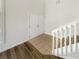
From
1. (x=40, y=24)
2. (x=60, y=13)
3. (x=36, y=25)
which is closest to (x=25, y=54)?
(x=36, y=25)

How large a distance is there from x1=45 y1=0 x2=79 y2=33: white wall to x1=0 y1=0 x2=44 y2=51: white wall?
748mm

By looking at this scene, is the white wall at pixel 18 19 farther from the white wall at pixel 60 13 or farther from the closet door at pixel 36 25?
the white wall at pixel 60 13

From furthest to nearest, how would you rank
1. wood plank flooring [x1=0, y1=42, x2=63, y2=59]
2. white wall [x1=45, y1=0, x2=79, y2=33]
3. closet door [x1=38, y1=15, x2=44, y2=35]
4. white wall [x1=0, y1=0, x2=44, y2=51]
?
closet door [x1=38, y1=15, x2=44, y2=35] < white wall [x1=45, y1=0, x2=79, y2=33] < white wall [x1=0, y1=0, x2=44, y2=51] < wood plank flooring [x1=0, y1=42, x2=63, y2=59]

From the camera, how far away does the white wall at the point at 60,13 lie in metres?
5.81

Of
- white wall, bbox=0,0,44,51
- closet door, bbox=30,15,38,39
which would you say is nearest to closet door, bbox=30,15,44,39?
closet door, bbox=30,15,38,39

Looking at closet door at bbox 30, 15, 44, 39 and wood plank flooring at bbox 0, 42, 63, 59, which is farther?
closet door at bbox 30, 15, 44, 39

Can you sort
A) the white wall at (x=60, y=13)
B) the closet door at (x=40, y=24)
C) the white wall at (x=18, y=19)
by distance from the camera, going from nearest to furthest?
the white wall at (x=18, y=19) < the white wall at (x=60, y=13) < the closet door at (x=40, y=24)

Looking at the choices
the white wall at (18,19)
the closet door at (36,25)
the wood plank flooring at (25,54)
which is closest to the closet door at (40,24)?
the closet door at (36,25)

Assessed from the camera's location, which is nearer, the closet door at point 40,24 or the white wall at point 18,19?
the white wall at point 18,19

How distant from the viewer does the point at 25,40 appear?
6324 millimetres

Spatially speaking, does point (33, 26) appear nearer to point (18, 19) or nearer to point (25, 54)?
point (18, 19)

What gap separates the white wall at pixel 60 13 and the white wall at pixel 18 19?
748mm

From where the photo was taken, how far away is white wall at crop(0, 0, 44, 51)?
18.2ft

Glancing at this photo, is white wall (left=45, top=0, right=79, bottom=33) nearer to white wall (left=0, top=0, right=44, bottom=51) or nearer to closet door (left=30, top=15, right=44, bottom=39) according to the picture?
closet door (left=30, top=15, right=44, bottom=39)
